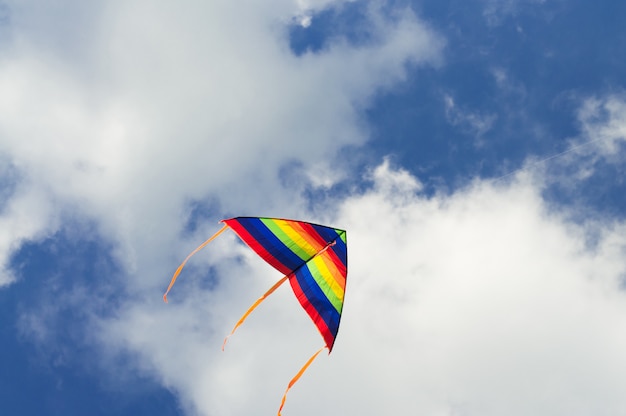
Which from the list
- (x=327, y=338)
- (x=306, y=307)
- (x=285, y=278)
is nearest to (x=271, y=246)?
(x=285, y=278)

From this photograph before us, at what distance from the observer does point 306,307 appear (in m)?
30.5

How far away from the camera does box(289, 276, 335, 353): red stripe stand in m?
29.3

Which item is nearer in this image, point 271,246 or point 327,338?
point 327,338

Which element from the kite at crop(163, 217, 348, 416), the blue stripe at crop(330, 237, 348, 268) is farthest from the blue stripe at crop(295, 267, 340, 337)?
the blue stripe at crop(330, 237, 348, 268)

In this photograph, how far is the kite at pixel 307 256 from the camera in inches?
1188

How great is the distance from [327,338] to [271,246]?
6.02 m

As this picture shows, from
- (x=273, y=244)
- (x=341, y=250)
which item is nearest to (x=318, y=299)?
(x=341, y=250)

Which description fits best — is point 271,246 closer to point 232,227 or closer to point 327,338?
point 232,227

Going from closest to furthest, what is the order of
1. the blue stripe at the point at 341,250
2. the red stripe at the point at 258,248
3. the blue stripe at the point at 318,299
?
the blue stripe at the point at 318,299, the blue stripe at the point at 341,250, the red stripe at the point at 258,248

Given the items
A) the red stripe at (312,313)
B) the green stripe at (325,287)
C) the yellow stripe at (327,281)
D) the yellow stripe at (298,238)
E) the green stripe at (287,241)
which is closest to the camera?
the red stripe at (312,313)

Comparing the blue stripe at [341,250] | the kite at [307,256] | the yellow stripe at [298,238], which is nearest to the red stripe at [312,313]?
the kite at [307,256]

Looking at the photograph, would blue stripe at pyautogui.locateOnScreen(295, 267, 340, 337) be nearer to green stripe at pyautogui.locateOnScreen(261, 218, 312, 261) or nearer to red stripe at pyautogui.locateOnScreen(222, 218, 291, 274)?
green stripe at pyautogui.locateOnScreen(261, 218, 312, 261)

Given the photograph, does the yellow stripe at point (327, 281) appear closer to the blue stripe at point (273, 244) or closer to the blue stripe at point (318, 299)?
the blue stripe at point (318, 299)

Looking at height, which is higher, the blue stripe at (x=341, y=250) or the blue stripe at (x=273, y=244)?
the blue stripe at (x=273, y=244)
